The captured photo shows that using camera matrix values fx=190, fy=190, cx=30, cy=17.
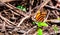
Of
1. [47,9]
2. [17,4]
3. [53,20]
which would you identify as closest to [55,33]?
[53,20]

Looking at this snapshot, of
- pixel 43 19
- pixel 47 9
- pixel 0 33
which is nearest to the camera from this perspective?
pixel 0 33

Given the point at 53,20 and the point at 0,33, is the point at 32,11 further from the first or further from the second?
the point at 0,33

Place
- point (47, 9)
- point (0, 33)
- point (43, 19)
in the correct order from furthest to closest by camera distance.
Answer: point (47, 9)
point (43, 19)
point (0, 33)

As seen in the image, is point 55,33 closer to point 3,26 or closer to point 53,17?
point 53,17

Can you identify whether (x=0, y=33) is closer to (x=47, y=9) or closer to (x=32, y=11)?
(x=32, y=11)

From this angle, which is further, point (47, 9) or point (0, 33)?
point (47, 9)

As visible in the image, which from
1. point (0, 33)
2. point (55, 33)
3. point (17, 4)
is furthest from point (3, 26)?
point (55, 33)

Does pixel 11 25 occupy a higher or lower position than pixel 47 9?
lower

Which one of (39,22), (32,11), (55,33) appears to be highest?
(32,11)
